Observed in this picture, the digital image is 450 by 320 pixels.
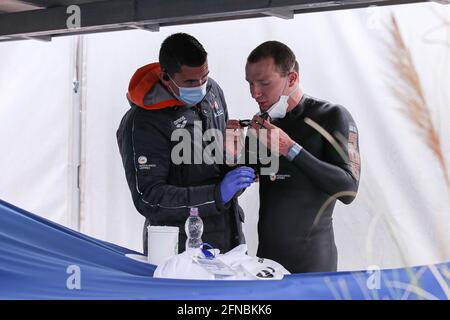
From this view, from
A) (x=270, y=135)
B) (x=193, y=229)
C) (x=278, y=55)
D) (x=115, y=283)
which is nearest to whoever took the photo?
(x=115, y=283)

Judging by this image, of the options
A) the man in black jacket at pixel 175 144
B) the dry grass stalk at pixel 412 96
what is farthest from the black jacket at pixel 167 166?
the dry grass stalk at pixel 412 96

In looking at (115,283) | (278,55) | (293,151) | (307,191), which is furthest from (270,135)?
(115,283)

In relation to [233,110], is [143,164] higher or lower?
lower

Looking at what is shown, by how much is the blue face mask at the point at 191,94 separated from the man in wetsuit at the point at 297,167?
0.19 meters

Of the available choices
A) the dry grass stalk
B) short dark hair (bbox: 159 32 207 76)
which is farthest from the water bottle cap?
the dry grass stalk

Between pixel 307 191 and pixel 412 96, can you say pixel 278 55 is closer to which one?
pixel 307 191

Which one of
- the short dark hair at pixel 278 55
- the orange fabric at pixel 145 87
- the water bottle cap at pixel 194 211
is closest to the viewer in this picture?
the water bottle cap at pixel 194 211

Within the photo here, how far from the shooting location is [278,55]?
274 centimetres

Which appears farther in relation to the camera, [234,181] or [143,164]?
[143,164]

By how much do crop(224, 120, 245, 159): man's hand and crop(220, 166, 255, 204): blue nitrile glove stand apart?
0.80 ft

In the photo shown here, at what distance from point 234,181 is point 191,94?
0.41 meters

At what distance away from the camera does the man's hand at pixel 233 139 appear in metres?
2.65

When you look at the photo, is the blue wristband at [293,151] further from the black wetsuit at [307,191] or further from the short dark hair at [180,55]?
the short dark hair at [180,55]

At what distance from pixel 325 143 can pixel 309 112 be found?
0.19 meters
